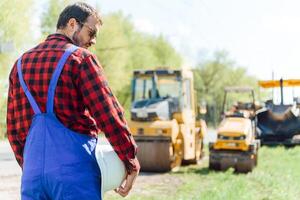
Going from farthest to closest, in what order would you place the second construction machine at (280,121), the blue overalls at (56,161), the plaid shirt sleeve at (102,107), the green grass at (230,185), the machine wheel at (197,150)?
the second construction machine at (280,121)
the machine wheel at (197,150)
the green grass at (230,185)
the plaid shirt sleeve at (102,107)
the blue overalls at (56,161)

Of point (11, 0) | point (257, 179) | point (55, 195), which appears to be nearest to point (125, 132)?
point (55, 195)

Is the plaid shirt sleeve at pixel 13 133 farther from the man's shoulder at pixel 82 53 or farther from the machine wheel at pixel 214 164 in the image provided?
the machine wheel at pixel 214 164

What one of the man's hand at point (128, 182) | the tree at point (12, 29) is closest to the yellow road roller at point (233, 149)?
the man's hand at point (128, 182)

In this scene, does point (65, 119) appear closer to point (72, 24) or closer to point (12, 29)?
point (72, 24)

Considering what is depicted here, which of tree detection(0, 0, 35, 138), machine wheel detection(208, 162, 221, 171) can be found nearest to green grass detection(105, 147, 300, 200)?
machine wheel detection(208, 162, 221, 171)

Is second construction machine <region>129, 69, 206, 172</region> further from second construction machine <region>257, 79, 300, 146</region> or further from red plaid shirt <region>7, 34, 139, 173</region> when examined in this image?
red plaid shirt <region>7, 34, 139, 173</region>

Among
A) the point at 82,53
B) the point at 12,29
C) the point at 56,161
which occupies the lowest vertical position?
the point at 56,161

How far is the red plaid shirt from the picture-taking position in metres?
2.88

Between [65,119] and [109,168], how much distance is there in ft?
1.05

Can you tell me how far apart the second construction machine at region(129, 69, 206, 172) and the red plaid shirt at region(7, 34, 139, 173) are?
10.2 meters

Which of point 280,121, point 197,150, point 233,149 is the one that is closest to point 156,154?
point 233,149

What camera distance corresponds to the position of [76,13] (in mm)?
3041

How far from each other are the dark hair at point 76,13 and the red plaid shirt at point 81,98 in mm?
147

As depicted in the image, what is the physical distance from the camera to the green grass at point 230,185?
359 inches
